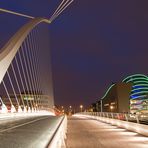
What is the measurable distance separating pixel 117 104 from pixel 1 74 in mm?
141843

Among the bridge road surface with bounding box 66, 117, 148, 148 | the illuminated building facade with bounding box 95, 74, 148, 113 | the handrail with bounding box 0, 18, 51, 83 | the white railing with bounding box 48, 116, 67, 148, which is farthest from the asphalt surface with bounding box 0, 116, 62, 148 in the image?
the illuminated building facade with bounding box 95, 74, 148, 113

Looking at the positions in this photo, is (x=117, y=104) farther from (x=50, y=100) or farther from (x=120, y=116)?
(x=120, y=116)

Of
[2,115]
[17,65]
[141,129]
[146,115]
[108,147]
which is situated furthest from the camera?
[17,65]

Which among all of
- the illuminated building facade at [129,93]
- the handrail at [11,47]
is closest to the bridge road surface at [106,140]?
the handrail at [11,47]

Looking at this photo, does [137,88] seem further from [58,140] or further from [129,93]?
[58,140]

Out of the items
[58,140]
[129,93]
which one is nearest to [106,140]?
[58,140]

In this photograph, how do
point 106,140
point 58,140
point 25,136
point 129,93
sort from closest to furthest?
point 58,140
point 25,136
point 106,140
point 129,93

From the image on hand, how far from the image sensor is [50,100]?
285 feet

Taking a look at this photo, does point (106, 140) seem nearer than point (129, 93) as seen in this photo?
Yes

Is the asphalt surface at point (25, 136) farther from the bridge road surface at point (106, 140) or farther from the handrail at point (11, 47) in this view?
the handrail at point (11, 47)

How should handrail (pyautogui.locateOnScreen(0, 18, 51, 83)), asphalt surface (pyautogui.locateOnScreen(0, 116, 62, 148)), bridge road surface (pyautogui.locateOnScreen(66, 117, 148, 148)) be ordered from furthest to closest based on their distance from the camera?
handrail (pyautogui.locateOnScreen(0, 18, 51, 83)) < bridge road surface (pyautogui.locateOnScreen(66, 117, 148, 148)) < asphalt surface (pyautogui.locateOnScreen(0, 116, 62, 148))

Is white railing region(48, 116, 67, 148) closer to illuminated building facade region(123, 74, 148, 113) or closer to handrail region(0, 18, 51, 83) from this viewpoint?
handrail region(0, 18, 51, 83)

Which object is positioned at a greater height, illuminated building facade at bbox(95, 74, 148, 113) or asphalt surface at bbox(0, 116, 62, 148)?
illuminated building facade at bbox(95, 74, 148, 113)

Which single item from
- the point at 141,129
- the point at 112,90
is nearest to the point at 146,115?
the point at 141,129
